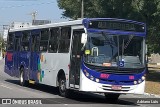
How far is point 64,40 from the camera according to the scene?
1895cm

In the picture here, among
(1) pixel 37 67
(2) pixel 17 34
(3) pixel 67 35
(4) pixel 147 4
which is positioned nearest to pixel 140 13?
(4) pixel 147 4

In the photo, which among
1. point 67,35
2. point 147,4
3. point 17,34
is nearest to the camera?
point 67,35

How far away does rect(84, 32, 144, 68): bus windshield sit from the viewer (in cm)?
1680

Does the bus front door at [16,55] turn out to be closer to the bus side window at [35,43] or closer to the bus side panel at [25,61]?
the bus side panel at [25,61]

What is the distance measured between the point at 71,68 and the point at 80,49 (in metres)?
1.05

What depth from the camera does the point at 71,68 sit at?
1802cm

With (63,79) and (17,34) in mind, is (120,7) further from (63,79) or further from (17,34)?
(63,79)

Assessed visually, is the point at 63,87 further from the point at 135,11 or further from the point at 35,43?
the point at 135,11

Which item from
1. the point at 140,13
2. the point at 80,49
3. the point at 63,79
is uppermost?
the point at 140,13

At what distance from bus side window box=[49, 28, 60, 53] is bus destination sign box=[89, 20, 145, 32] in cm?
296

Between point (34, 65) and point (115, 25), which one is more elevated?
point (115, 25)

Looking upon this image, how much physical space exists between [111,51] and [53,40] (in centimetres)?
395

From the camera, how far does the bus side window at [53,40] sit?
1984cm

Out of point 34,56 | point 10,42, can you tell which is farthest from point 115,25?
point 10,42
